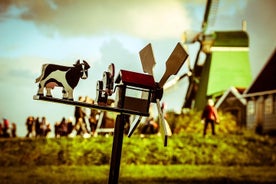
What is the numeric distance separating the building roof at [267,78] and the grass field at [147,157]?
310cm

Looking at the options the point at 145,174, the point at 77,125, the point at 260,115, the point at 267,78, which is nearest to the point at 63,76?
the point at 145,174

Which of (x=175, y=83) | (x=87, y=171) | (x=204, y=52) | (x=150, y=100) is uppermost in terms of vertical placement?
(x=204, y=52)

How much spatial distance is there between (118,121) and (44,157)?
7.21 m

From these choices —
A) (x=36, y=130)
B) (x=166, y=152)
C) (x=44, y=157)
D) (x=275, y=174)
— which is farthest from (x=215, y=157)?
(x=36, y=130)

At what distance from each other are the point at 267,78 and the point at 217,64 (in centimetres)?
243

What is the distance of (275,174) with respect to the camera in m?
7.44

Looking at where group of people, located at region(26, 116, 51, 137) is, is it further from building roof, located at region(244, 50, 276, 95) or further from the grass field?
building roof, located at region(244, 50, 276, 95)

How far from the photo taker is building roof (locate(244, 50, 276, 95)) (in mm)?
12390

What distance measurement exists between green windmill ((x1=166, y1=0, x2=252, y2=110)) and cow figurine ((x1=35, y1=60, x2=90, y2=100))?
1250 cm

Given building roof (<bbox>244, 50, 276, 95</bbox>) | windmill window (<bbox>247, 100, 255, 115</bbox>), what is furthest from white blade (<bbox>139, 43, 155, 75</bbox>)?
windmill window (<bbox>247, 100, 255, 115</bbox>)

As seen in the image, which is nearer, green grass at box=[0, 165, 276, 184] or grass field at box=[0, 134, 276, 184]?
green grass at box=[0, 165, 276, 184]

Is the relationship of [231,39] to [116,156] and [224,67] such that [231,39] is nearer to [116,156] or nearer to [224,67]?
[224,67]

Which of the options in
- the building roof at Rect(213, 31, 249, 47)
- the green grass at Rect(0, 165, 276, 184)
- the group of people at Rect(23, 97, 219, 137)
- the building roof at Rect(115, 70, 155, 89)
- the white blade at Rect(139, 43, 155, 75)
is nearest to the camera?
the building roof at Rect(115, 70, 155, 89)

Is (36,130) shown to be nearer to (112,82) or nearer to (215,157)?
(215,157)
